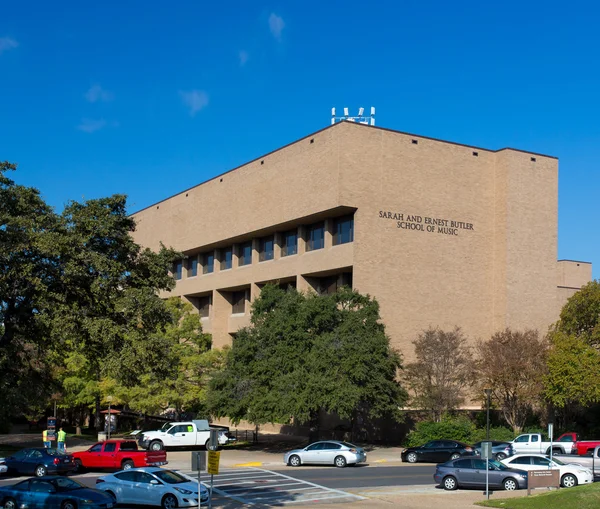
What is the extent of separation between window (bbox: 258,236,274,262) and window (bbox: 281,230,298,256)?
180 cm

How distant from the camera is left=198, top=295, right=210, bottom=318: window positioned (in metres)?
76.7

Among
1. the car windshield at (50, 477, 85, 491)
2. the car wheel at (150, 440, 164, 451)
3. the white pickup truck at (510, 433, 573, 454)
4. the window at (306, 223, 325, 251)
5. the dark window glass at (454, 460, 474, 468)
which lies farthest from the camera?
the window at (306, 223, 325, 251)

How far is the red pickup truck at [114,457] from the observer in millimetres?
37031

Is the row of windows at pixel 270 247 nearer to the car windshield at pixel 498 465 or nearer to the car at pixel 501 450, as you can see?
the car at pixel 501 450

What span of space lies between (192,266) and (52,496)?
54.2 meters

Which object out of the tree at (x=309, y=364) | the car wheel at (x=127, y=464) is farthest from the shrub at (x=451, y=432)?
the car wheel at (x=127, y=464)

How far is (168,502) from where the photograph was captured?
25969mm

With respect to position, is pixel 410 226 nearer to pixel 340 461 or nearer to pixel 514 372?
pixel 514 372

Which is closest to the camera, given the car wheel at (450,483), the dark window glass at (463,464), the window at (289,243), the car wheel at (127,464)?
the car wheel at (450,483)

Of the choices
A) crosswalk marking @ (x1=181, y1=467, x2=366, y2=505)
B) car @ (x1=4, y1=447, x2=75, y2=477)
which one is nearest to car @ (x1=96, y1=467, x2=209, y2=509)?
crosswalk marking @ (x1=181, y1=467, x2=366, y2=505)

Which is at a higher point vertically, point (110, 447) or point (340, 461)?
point (110, 447)

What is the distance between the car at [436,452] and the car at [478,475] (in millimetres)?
9015

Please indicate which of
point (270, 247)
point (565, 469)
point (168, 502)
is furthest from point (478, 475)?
point (270, 247)

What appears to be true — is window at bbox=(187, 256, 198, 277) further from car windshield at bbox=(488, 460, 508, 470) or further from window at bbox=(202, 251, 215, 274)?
car windshield at bbox=(488, 460, 508, 470)
